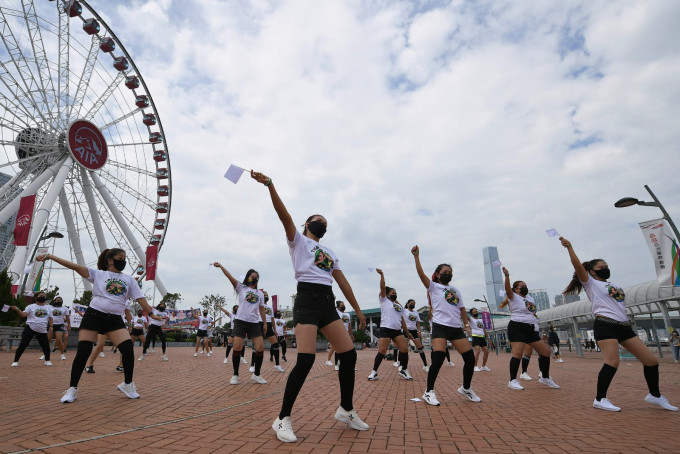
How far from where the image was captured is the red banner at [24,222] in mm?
19856

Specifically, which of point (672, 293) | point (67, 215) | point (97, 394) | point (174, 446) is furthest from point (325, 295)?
point (67, 215)

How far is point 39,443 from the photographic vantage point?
9.71 ft

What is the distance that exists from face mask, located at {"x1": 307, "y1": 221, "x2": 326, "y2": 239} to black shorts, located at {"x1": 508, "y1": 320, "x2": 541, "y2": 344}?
486 cm

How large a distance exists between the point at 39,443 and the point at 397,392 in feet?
15.9

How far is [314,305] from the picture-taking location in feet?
11.8

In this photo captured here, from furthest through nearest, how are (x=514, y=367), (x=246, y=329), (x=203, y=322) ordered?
(x=203, y=322)
(x=246, y=329)
(x=514, y=367)

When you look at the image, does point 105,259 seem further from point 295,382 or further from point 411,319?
point 411,319

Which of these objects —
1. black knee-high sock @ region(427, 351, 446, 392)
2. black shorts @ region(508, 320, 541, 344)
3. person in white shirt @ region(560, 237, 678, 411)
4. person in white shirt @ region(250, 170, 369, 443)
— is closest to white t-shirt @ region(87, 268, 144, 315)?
person in white shirt @ region(250, 170, 369, 443)

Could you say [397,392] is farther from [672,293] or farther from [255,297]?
[672,293]

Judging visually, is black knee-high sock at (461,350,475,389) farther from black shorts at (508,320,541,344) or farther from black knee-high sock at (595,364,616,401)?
black shorts at (508,320,541,344)

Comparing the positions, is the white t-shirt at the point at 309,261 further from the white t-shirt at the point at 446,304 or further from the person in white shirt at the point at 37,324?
the person in white shirt at the point at 37,324

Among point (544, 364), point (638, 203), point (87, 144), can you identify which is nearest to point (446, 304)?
point (544, 364)

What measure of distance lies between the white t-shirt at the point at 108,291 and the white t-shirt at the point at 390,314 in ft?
15.8

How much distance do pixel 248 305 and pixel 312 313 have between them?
14.7 feet
